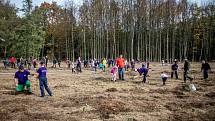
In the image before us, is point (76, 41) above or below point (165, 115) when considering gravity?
above

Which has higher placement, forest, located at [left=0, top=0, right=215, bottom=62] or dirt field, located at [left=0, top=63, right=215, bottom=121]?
forest, located at [left=0, top=0, right=215, bottom=62]

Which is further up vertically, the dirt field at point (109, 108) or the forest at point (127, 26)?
the forest at point (127, 26)

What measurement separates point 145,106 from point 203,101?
3.41 metres

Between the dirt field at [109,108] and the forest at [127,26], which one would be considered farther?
the forest at [127,26]

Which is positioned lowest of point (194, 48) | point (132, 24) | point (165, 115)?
point (165, 115)

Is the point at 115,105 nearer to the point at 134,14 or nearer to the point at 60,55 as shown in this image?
the point at 134,14

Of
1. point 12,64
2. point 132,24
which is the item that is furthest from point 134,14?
point 12,64

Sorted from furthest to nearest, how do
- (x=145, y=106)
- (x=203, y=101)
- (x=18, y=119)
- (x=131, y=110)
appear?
(x=203, y=101) < (x=145, y=106) < (x=131, y=110) < (x=18, y=119)

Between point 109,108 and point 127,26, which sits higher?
point 127,26

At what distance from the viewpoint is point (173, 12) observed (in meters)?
72.3

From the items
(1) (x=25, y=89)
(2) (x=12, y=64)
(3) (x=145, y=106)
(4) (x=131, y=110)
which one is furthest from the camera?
(2) (x=12, y=64)

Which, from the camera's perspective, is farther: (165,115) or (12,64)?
(12,64)

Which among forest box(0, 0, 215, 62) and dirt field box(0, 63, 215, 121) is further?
forest box(0, 0, 215, 62)

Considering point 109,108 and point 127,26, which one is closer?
point 109,108
